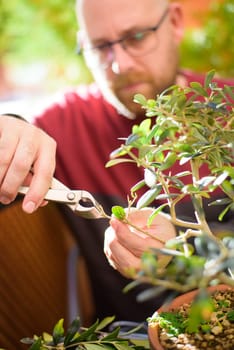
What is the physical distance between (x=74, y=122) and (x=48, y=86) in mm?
1787

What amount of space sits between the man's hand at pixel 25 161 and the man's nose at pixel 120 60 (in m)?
0.66

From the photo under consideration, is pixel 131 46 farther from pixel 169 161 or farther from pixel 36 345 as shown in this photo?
pixel 36 345

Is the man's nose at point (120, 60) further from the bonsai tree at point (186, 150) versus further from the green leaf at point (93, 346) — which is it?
the green leaf at point (93, 346)

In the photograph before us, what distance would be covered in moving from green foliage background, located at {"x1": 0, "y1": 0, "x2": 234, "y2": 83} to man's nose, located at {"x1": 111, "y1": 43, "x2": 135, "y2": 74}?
41.9 inches

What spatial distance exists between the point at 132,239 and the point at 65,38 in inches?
89.4

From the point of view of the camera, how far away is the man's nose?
5.02ft

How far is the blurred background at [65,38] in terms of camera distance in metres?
2.65

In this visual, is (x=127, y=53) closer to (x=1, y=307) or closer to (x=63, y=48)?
(x=1, y=307)

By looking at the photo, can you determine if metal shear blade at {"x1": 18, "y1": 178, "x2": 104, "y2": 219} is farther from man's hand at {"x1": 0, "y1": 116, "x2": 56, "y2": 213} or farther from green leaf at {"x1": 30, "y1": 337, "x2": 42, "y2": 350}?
green leaf at {"x1": 30, "y1": 337, "x2": 42, "y2": 350}

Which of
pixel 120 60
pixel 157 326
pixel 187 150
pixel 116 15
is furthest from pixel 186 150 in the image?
pixel 116 15

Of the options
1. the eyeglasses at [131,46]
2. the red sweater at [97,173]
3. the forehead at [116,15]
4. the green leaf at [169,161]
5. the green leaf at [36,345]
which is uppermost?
the forehead at [116,15]

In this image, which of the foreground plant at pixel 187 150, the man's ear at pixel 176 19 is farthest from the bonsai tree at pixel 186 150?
the man's ear at pixel 176 19

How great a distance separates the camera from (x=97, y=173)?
1617 mm

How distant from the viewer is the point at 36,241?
1.30 m
